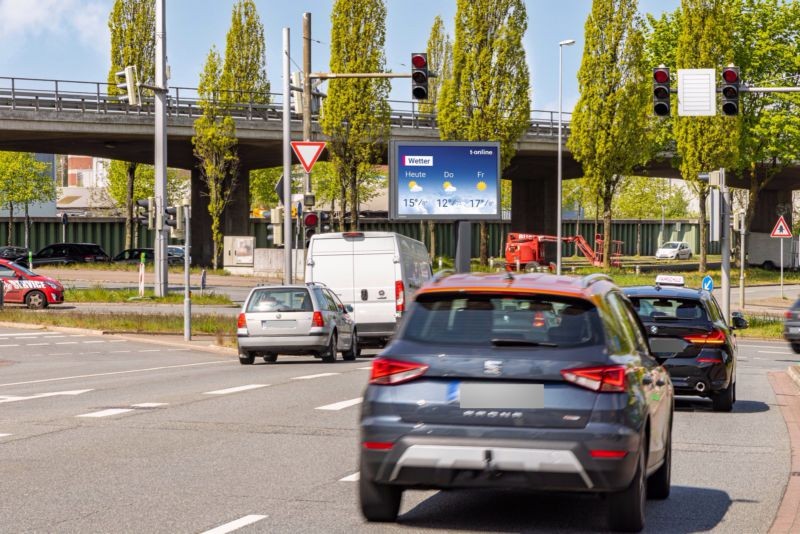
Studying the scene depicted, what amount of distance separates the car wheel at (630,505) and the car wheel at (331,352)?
17296 mm

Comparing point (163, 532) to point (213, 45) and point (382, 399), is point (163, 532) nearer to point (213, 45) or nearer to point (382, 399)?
point (382, 399)

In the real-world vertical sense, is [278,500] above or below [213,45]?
below

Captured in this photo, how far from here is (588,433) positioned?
23.9 feet

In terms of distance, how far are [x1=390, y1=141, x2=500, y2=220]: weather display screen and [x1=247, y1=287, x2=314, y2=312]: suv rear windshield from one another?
44.7ft

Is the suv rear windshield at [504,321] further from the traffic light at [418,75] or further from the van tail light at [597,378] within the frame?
the traffic light at [418,75]

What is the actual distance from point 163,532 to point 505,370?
2.19 m

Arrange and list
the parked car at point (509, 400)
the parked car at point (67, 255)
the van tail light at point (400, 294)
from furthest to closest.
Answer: the parked car at point (67, 255), the van tail light at point (400, 294), the parked car at point (509, 400)

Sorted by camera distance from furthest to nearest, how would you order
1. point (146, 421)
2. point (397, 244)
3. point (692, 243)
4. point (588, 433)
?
point (692, 243) → point (397, 244) → point (146, 421) → point (588, 433)

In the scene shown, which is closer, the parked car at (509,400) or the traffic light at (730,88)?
the parked car at (509,400)

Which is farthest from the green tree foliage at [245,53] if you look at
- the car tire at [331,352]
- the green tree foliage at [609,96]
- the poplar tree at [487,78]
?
the car tire at [331,352]

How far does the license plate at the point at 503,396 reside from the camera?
24.1ft

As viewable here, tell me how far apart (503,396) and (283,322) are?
1718 centimetres

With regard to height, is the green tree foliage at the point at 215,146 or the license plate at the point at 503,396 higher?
the green tree foliage at the point at 215,146

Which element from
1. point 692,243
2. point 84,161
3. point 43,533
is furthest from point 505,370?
point 84,161
